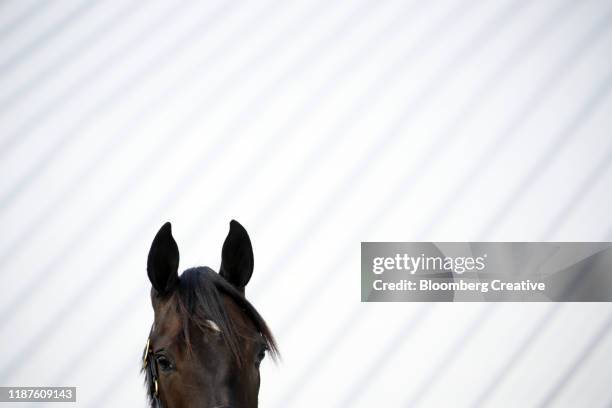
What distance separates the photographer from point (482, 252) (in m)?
2.60

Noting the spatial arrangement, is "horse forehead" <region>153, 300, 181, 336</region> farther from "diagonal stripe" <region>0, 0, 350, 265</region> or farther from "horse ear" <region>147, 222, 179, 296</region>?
"diagonal stripe" <region>0, 0, 350, 265</region>

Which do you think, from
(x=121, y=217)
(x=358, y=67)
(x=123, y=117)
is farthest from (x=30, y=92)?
(x=358, y=67)

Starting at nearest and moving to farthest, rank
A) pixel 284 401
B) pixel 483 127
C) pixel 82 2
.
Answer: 1. pixel 284 401
2. pixel 483 127
3. pixel 82 2

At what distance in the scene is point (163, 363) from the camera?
1.23 metres

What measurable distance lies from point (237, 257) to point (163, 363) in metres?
0.32

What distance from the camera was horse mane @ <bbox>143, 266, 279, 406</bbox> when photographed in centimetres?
121

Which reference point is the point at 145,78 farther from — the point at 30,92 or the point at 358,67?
the point at 358,67

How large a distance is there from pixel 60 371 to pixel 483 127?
191 cm

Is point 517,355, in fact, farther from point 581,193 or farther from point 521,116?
point 521,116

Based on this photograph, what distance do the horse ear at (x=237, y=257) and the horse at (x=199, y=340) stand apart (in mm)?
47

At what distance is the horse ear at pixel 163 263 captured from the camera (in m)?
1.32

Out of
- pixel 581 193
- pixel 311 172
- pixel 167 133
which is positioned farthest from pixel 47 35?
pixel 581 193

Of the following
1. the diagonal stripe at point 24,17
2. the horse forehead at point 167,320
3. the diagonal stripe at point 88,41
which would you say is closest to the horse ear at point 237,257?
the horse forehead at point 167,320

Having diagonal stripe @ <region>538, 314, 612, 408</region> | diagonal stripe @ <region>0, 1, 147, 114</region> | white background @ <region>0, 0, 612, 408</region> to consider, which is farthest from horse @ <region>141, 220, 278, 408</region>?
diagonal stripe @ <region>0, 1, 147, 114</region>
